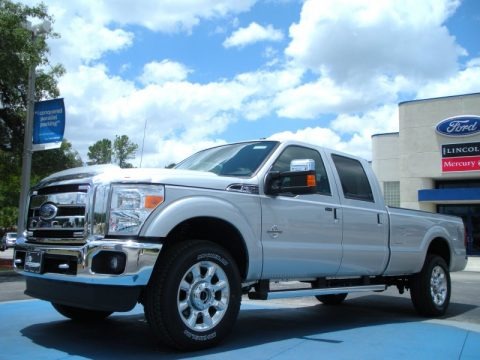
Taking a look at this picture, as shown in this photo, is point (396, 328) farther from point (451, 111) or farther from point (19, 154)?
point (451, 111)

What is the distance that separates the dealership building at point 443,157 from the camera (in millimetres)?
29875

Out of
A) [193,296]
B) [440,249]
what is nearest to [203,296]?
[193,296]

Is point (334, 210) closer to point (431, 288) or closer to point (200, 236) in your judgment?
point (200, 236)

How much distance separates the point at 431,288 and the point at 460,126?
2483 cm

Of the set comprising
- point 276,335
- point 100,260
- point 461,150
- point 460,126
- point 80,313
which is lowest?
point 276,335

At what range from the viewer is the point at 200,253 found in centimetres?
458

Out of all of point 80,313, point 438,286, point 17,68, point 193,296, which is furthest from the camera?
point 17,68

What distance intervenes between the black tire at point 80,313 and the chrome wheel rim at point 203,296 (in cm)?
173

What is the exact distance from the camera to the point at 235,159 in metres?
5.76

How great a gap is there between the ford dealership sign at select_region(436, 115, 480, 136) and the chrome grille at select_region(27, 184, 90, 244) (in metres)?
28.8

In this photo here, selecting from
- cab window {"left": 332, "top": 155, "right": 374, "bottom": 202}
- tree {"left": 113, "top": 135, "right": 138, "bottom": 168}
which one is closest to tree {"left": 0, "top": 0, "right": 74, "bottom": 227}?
tree {"left": 113, "top": 135, "right": 138, "bottom": 168}

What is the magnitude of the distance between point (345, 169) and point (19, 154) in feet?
53.1

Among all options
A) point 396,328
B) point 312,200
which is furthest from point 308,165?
point 396,328

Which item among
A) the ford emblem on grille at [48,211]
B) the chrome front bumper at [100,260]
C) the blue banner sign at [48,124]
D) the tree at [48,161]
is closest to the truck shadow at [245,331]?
the chrome front bumper at [100,260]
